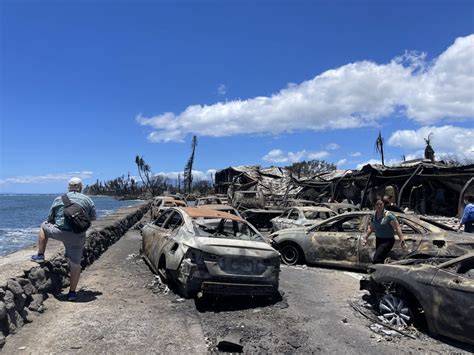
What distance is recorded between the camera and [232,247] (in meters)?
6.91

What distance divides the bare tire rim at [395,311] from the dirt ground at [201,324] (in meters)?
0.26

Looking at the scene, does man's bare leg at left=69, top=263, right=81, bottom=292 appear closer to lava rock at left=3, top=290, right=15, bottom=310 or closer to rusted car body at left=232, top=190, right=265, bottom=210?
lava rock at left=3, top=290, right=15, bottom=310

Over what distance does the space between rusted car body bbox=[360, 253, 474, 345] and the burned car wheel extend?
416 centimetres

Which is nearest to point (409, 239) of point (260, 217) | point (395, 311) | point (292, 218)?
point (395, 311)

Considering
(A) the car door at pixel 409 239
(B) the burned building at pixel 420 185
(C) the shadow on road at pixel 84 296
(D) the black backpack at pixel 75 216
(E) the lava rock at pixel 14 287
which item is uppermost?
(B) the burned building at pixel 420 185

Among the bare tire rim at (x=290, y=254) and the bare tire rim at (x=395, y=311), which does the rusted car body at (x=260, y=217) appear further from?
the bare tire rim at (x=395, y=311)

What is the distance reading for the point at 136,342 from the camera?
17.3 ft

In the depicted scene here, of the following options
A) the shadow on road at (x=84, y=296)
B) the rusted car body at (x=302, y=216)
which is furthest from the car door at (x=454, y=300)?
the rusted car body at (x=302, y=216)

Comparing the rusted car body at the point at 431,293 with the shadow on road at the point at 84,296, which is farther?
the shadow on road at the point at 84,296

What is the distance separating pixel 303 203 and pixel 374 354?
14.4 meters

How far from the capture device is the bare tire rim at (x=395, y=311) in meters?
5.86

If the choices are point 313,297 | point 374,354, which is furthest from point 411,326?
point 313,297

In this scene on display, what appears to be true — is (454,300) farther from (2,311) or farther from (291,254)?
(291,254)

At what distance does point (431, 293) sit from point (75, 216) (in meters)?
5.12
